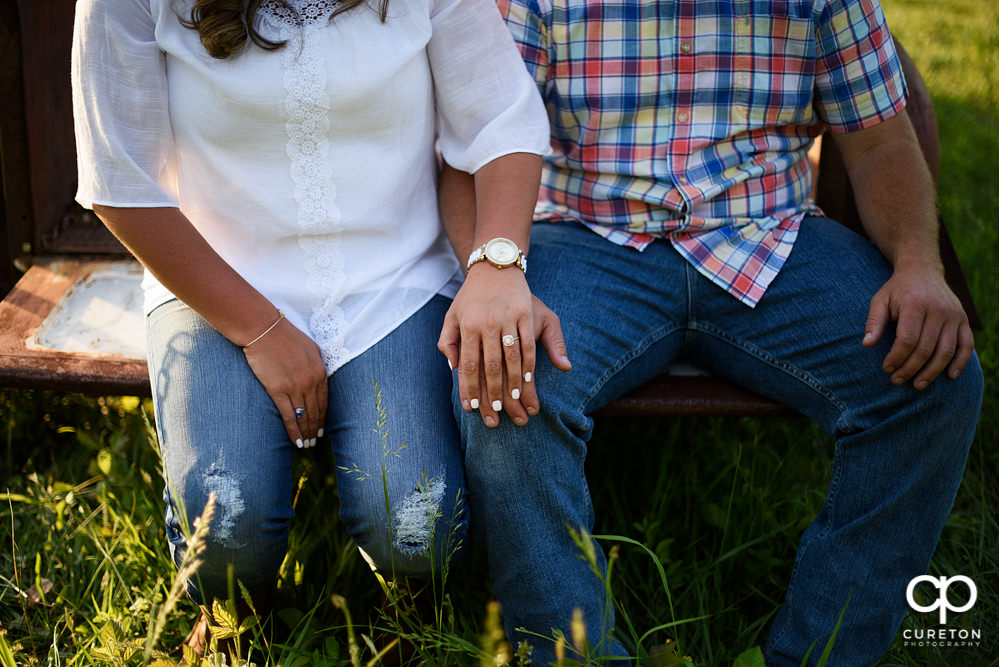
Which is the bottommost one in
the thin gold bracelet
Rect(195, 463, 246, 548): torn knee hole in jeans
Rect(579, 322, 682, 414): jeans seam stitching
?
Rect(195, 463, 246, 548): torn knee hole in jeans

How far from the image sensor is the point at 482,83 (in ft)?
6.30

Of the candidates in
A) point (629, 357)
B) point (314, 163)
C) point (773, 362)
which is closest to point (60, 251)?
point (314, 163)

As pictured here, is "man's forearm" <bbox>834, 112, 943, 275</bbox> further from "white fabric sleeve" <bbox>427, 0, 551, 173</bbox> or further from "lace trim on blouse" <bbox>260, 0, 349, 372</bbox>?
"lace trim on blouse" <bbox>260, 0, 349, 372</bbox>

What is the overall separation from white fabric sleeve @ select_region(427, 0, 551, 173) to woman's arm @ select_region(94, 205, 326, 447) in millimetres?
552

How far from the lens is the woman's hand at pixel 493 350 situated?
5.59 ft

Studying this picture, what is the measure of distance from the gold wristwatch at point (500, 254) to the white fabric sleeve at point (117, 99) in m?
0.62

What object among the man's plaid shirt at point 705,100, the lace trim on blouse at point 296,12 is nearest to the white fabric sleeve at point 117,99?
the lace trim on blouse at point 296,12

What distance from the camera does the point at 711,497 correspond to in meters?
2.46

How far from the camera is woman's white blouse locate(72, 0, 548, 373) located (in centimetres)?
170

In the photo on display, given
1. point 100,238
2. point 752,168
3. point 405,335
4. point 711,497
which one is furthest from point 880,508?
point 100,238

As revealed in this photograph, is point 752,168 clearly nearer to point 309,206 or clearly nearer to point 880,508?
point 880,508

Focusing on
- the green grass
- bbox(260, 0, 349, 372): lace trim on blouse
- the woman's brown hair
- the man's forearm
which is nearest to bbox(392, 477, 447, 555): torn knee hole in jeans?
the green grass

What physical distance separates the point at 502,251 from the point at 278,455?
24.2 inches

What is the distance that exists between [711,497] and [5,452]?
2.12 m
